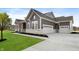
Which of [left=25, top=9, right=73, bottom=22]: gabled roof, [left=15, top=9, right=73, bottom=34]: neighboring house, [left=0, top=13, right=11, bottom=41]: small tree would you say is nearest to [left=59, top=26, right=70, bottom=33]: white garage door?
[left=15, top=9, right=73, bottom=34]: neighboring house

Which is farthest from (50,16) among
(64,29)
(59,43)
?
(59,43)

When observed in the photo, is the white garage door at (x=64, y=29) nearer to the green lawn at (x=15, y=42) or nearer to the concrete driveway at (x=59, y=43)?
the concrete driveway at (x=59, y=43)

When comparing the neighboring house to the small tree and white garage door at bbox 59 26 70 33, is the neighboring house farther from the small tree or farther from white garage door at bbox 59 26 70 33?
the small tree

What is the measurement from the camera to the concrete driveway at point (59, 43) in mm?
2783

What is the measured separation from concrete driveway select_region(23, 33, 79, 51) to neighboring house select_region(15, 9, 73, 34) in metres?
0.14

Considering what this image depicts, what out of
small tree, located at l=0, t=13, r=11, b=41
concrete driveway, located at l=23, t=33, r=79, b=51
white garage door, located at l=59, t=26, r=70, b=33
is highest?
small tree, located at l=0, t=13, r=11, b=41

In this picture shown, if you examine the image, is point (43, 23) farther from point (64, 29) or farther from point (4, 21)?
point (4, 21)

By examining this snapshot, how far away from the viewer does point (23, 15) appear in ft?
9.78

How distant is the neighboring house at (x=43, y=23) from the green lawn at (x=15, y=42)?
0.62 ft

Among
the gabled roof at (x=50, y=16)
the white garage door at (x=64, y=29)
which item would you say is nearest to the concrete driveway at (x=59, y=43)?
the white garage door at (x=64, y=29)

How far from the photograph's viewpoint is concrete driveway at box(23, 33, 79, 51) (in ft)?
9.13

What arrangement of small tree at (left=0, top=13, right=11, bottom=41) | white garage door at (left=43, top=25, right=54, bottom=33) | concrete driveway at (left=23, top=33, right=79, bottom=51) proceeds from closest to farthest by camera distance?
1. concrete driveway at (left=23, top=33, right=79, bottom=51)
2. small tree at (left=0, top=13, right=11, bottom=41)
3. white garage door at (left=43, top=25, right=54, bottom=33)
